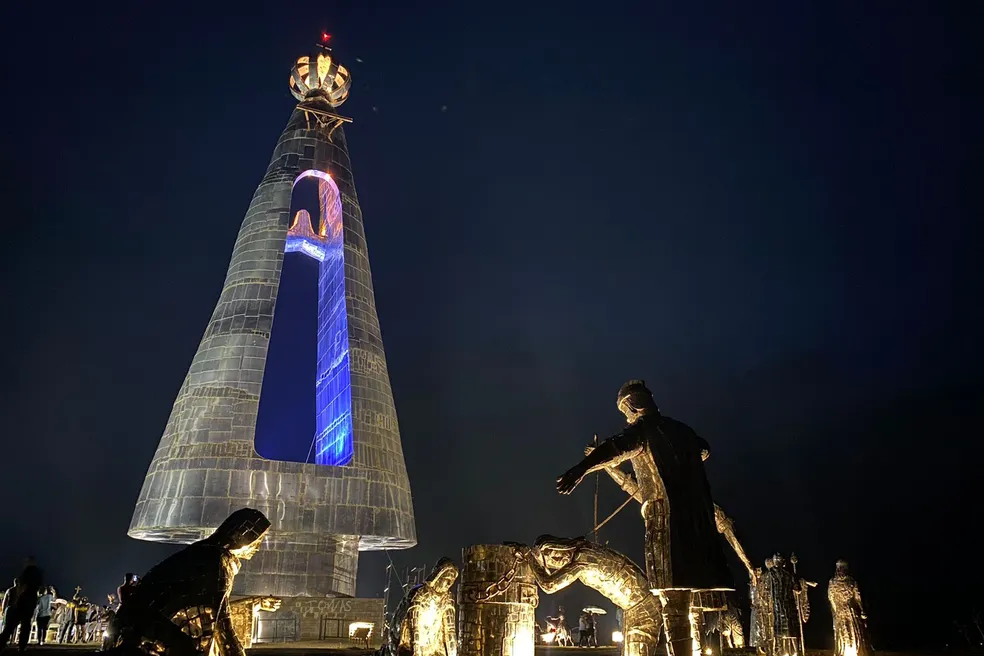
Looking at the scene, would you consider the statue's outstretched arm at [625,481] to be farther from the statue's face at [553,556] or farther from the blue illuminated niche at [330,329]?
the blue illuminated niche at [330,329]

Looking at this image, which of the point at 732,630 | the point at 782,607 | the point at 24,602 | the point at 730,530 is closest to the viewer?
the point at 730,530

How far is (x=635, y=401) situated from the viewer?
7117mm

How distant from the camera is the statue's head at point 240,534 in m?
5.55

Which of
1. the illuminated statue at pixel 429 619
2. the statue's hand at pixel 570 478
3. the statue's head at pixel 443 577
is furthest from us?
the statue's head at pixel 443 577

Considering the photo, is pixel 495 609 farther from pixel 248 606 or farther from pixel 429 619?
pixel 248 606

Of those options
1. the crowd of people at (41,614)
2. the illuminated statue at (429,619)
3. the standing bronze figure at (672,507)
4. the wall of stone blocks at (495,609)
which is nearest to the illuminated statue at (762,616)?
the wall of stone blocks at (495,609)

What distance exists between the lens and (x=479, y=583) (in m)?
7.79

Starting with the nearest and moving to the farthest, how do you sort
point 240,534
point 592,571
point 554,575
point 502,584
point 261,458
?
point 240,534
point 554,575
point 592,571
point 502,584
point 261,458

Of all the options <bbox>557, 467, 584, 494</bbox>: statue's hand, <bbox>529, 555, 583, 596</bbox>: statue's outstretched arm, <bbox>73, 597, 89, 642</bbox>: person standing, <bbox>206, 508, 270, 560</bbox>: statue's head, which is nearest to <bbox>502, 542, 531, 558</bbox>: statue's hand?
<bbox>529, 555, 583, 596</bbox>: statue's outstretched arm

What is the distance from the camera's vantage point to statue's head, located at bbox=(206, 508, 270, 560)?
5.55m

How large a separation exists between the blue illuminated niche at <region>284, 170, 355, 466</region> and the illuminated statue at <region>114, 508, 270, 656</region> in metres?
12.4

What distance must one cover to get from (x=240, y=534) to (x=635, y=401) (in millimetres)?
3692

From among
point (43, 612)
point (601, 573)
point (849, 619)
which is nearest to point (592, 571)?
point (601, 573)

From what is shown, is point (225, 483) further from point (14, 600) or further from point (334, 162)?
point (334, 162)
